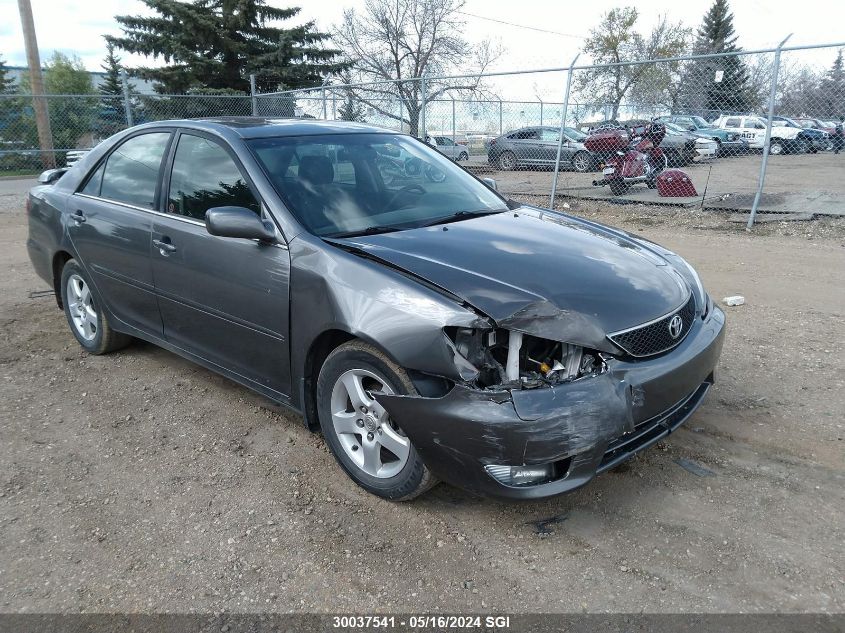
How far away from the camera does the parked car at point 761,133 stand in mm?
20078

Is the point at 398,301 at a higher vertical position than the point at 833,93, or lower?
lower

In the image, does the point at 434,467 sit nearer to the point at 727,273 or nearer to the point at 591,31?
the point at 727,273

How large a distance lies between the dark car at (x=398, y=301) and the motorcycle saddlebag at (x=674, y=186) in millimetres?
9008

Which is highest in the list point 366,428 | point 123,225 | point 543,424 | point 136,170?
point 136,170

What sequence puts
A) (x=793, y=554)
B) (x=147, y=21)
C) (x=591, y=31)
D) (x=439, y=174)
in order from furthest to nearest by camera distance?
(x=591, y=31) < (x=147, y=21) < (x=439, y=174) < (x=793, y=554)

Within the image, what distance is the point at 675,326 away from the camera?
2889 mm

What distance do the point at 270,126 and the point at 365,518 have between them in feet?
7.53

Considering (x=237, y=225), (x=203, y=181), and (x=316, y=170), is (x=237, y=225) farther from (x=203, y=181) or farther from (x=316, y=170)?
(x=203, y=181)

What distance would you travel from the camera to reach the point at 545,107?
19.6 m

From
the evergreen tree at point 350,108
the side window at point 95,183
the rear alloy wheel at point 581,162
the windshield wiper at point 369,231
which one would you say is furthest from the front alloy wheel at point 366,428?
the rear alloy wheel at point 581,162

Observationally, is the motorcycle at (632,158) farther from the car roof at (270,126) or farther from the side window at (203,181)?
the side window at (203,181)

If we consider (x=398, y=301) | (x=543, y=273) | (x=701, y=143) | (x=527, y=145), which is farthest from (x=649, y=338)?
(x=701, y=143)

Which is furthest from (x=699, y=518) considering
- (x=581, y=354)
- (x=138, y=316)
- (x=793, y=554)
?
(x=138, y=316)

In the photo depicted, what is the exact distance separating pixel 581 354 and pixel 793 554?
3.68 feet
